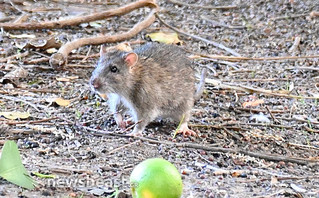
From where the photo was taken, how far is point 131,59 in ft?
17.0

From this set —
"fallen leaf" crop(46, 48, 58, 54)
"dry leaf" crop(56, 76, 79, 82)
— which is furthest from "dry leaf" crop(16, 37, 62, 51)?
"dry leaf" crop(56, 76, 79, 82)

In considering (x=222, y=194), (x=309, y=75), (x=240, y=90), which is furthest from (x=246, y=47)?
(x=222, y=194)

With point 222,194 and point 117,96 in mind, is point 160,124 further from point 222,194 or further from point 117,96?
point 222,194

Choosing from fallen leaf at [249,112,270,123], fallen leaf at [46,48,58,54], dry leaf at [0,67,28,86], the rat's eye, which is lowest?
fallen leaf at [46,48,58,54]

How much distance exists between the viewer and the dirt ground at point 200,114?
397 centimetres

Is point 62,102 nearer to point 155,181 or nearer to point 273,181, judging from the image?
point 273,181

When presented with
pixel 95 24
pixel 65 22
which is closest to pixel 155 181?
pixel 65 22

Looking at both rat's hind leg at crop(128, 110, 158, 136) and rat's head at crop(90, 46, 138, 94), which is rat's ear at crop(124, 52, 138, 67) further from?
rat's hind leg at crop(128, 110, 158, 136)

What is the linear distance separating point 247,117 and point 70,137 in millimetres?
1953

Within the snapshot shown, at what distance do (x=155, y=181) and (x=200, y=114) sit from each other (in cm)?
266

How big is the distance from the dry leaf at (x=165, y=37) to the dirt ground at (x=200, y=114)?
0.18 metres

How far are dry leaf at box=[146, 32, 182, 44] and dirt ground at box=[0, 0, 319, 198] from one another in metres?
0.18

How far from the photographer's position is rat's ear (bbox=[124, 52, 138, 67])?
16.9 ft

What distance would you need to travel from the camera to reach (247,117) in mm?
5828
